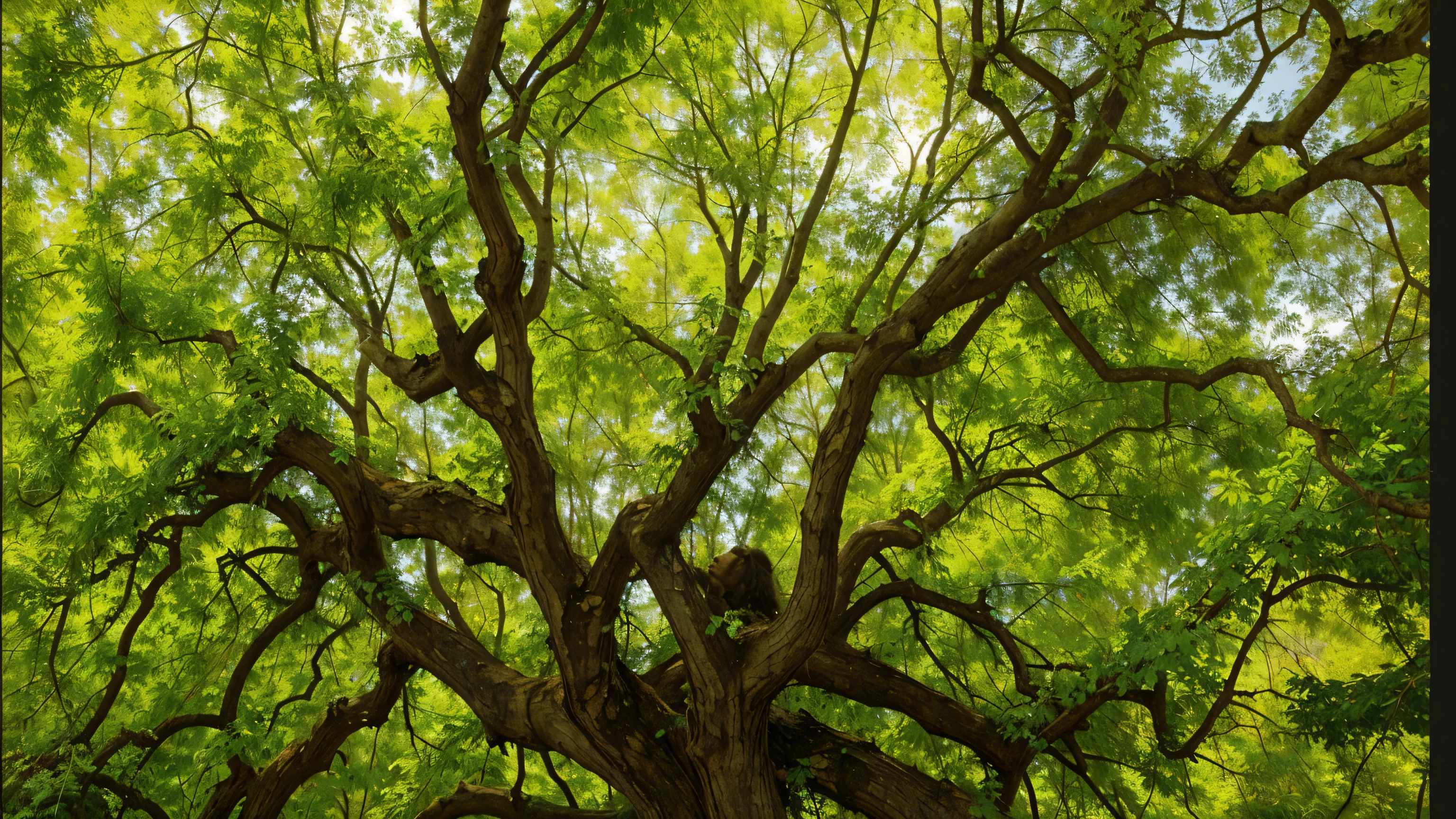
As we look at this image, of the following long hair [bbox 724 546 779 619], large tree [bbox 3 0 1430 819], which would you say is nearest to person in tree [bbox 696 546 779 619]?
long hair [bbox 724 546 779 619]

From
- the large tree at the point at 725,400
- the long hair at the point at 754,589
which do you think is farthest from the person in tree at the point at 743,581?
the large tree at the point at 725,400

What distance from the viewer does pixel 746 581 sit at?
199 inches

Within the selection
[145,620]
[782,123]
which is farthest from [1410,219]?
[145,620]

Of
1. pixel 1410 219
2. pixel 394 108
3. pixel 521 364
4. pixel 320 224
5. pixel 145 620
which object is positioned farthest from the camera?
pixel 394 108

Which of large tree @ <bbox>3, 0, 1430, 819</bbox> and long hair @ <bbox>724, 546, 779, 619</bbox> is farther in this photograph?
long hair @ <bbox>724, 546, 779, 619</bbox>

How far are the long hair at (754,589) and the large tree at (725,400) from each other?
414mm

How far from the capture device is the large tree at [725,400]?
3.80 meters

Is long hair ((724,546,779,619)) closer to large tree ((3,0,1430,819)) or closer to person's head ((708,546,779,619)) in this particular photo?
person's head ((708,546,779,619))

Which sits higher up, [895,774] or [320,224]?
[320,224]

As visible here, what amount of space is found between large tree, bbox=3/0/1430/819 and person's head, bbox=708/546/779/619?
1.31 ft

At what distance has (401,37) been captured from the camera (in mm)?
5043

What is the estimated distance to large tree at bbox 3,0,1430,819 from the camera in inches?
150

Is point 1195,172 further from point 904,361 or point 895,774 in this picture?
point 895,774

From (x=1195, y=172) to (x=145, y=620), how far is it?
7036 mm
